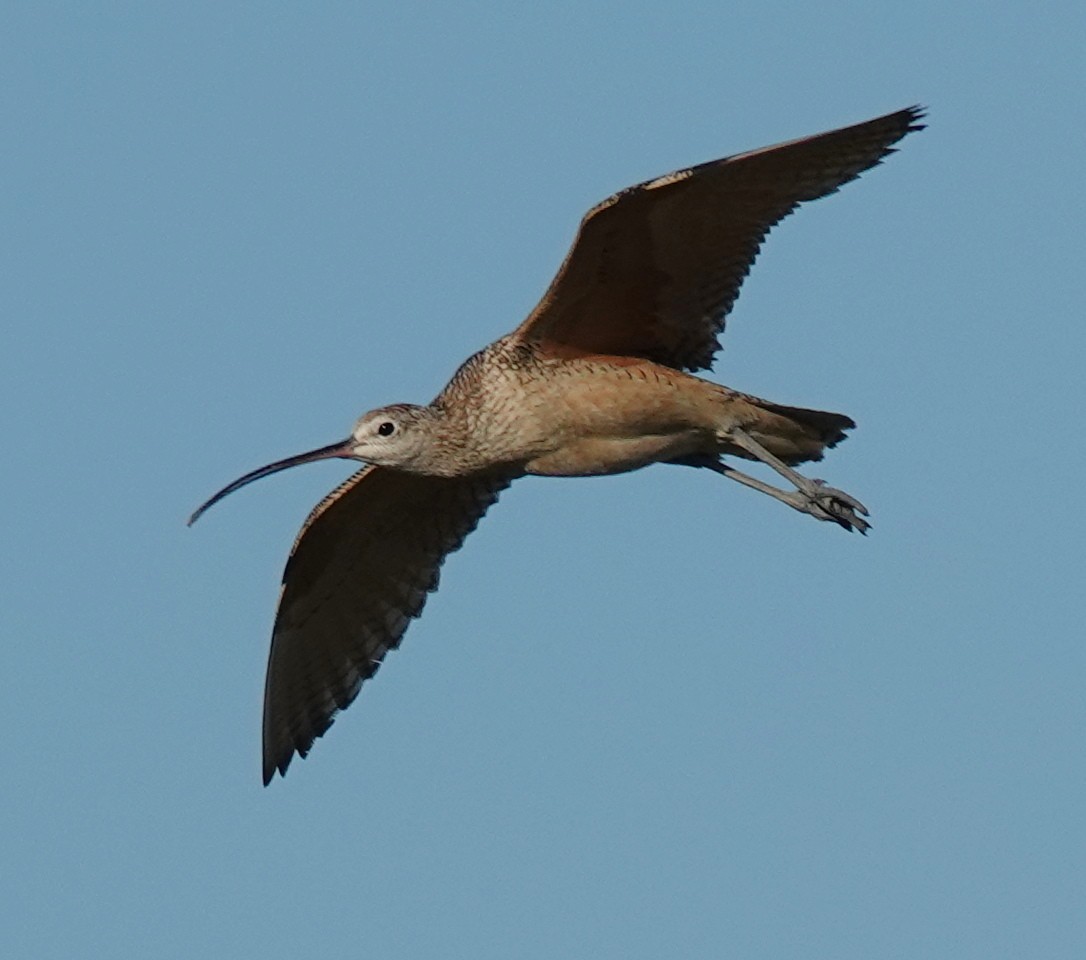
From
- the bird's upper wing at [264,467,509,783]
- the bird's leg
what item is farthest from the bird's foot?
the bird's upper wing at [264,467,509,783]

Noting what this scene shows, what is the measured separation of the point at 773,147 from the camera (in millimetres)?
14609

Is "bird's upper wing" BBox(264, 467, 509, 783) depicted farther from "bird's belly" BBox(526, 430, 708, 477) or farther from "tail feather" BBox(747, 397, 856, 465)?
"tail feather" BBox(747, 397, 856, 465)

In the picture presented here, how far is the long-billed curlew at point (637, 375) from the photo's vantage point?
49.8ft

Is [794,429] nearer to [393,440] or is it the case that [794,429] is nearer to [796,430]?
[796,430]

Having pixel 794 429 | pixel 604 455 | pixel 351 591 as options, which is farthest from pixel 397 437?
pixel 794 429

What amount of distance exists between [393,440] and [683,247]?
7.71 feet

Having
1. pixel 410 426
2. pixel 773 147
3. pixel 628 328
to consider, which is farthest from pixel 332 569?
pixel 773 147

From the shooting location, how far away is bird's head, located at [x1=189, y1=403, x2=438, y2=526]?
52.9ft

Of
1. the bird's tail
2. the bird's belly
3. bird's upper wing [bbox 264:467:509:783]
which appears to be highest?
the bird's tail

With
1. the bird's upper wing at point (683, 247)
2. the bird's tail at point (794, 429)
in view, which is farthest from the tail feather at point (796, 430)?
the bird's upper wing at point (683, 247)

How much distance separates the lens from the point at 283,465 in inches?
663

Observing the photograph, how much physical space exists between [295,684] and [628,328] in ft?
13.3

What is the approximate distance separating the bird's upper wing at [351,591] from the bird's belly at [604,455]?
4.91 ft

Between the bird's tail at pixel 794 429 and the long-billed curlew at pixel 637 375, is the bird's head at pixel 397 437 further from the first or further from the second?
the bird's tail at pixel 794 429
